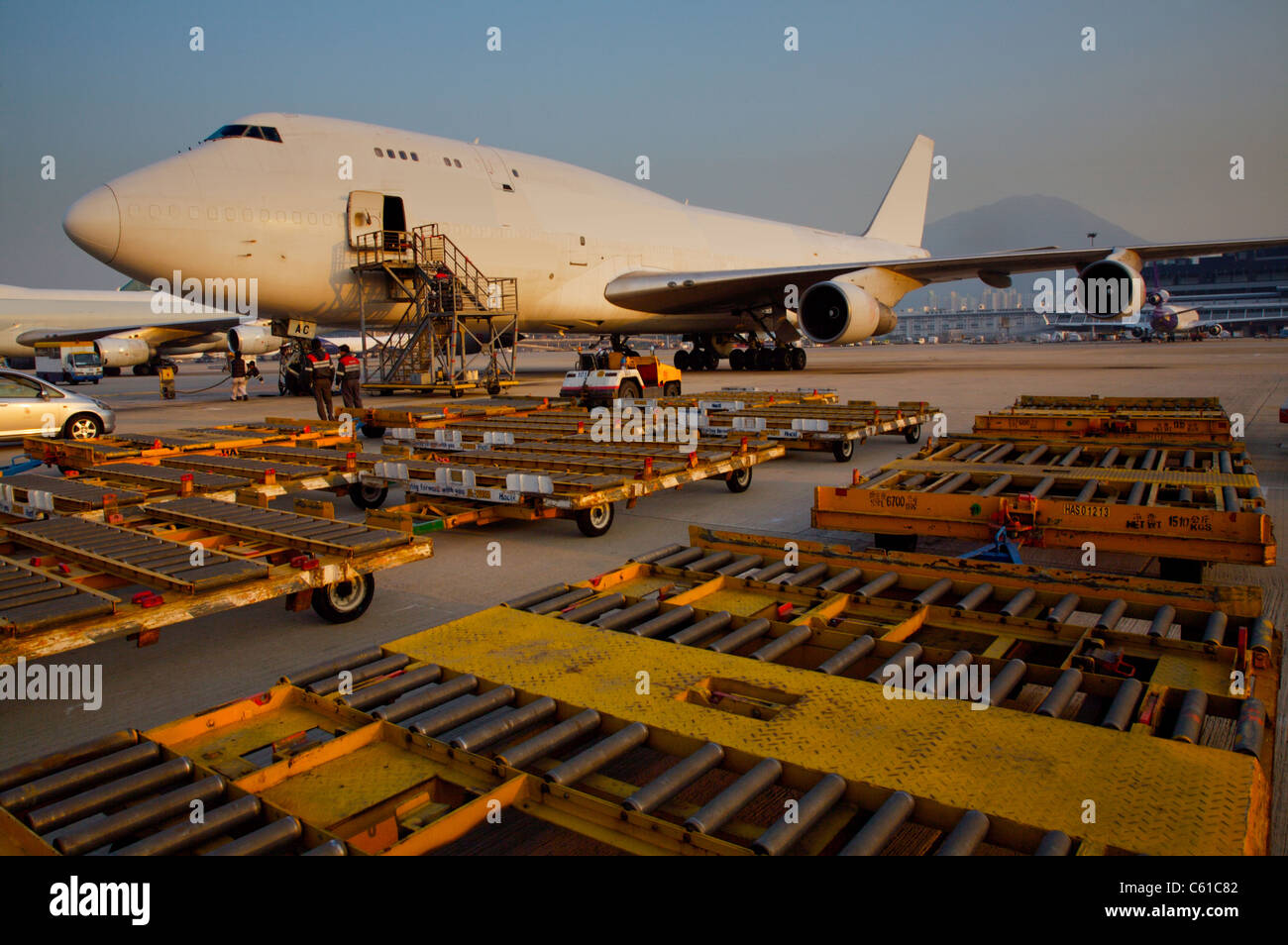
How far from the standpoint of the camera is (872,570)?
4.76m

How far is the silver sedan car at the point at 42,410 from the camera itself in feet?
45.8

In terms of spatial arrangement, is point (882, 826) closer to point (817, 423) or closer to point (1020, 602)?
point (1020, 602)

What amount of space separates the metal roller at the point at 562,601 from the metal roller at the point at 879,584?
4.53 ft

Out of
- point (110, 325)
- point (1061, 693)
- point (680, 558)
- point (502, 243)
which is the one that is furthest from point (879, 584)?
point (110, 325)

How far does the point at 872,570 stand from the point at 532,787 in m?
2.88

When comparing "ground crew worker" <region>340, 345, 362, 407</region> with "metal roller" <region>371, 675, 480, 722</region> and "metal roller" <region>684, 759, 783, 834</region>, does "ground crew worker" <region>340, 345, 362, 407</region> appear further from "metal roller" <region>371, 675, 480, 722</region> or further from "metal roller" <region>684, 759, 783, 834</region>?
"metal roller" <region>684, 759, 783, 834</region>

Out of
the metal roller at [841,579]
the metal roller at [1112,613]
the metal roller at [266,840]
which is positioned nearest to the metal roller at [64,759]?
the metal roller at [266,840]

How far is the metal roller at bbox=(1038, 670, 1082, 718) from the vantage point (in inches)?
112

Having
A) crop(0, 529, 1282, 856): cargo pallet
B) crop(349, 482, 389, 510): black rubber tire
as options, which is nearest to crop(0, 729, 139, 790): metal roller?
crop(0, 529, 1282, 856): cargo pallet

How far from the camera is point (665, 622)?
150 inches

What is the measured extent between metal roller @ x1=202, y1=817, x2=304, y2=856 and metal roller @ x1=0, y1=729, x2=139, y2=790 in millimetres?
787
